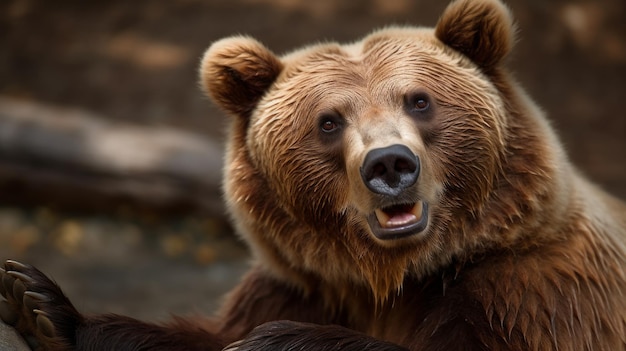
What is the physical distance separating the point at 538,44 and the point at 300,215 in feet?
25.7

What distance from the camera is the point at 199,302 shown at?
32.3 feet

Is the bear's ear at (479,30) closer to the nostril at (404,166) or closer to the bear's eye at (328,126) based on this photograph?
the bear's eye at (328,126)

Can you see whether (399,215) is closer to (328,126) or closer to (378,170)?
(378,170)

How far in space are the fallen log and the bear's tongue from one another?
21.0 ft

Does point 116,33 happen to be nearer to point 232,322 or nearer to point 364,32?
point 364,32

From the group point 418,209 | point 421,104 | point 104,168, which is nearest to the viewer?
point 418,209

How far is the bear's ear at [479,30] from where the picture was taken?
5.47 m

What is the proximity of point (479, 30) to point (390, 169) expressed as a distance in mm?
1317

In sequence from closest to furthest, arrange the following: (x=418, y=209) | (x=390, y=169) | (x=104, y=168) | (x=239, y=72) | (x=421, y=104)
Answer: (x=390, y=169), (x=418, y=209), (x=421, y=104), (x=239, y=72), (x=104, y=168)

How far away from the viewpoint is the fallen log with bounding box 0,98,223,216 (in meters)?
11.2

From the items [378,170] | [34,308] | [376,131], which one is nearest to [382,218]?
[378,170]

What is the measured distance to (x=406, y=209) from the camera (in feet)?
16.1

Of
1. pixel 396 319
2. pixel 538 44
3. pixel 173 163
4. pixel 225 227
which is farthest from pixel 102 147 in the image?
pixel 396 319

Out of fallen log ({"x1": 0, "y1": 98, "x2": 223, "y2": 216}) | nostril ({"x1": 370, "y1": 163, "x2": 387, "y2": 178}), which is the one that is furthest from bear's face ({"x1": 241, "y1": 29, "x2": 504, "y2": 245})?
fallen log ({"x1": 0, "y1": 98, "x2": 223, "y2": 216})
